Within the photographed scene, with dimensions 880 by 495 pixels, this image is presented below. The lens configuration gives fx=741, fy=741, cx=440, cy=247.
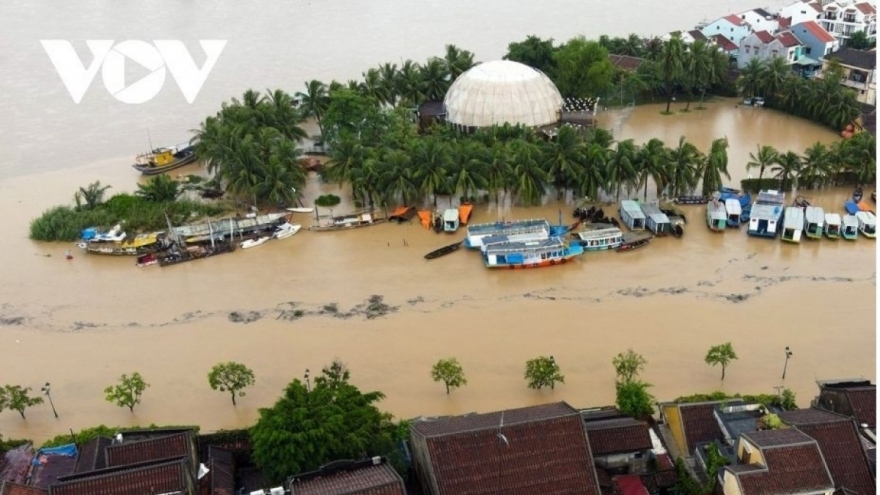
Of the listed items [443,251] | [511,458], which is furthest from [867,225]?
[511,458]

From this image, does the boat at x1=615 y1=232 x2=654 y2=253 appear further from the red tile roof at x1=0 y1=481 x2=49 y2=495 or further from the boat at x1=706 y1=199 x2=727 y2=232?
the red tile roof at x1=0 y1=481 x2=49 y2=495

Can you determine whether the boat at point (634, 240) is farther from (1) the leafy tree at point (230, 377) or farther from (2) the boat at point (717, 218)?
(1) the leafy tree at point (230, 377)

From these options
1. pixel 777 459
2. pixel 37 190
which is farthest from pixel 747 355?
pixel 37 190

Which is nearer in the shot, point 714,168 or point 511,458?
point 511,458

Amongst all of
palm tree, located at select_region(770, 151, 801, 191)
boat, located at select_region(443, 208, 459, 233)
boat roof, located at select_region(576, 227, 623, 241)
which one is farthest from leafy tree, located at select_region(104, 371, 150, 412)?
palm tree, located at select_region(770, 151, 801, 191)

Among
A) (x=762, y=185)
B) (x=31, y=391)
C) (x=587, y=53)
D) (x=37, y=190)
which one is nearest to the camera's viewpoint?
(x=31, y=391)

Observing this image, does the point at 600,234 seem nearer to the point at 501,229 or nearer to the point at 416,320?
the point at 501,229

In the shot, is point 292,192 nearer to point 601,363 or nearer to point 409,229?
point 409,229
